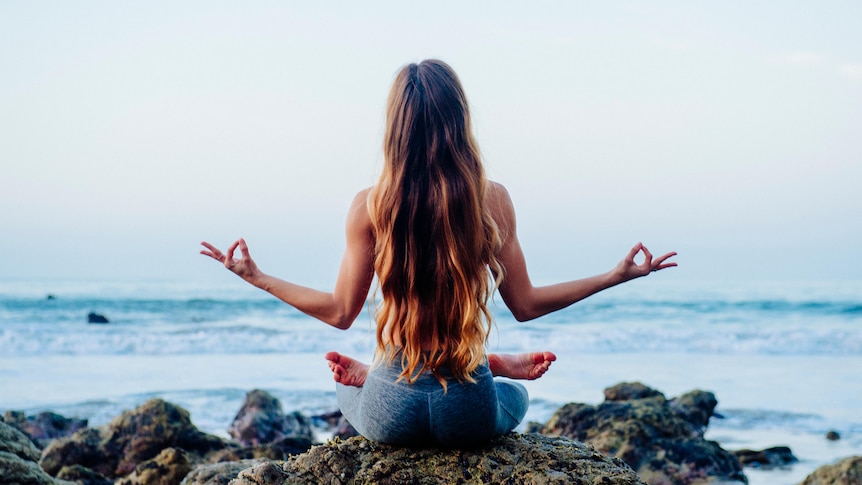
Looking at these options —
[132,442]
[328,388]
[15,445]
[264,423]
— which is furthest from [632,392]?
[328,388]

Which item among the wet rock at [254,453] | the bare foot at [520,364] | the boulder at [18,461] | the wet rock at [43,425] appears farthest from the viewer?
the wet rock at [43,425]

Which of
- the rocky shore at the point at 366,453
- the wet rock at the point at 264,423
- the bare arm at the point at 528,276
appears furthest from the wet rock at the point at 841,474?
the wet rock at the point at 264,423

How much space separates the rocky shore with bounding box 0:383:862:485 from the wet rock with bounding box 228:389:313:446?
13 mm

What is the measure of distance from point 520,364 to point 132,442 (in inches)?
187

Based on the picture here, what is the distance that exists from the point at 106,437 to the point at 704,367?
524 inches

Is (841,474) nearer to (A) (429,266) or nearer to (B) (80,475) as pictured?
(A) (429,266)

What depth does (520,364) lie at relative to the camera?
3.65m

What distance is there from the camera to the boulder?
420cm

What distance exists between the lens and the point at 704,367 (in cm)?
1703

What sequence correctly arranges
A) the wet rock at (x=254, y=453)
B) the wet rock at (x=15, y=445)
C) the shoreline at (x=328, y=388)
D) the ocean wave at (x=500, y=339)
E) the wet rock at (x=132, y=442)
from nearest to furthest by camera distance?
the wet rock at (x=15, y=445), the wet rock at (x=254, y=453), the wet rock at (x=132, y=442), the shoreline at (x=328, y=388), the ocean wave at (x=500, y=339)

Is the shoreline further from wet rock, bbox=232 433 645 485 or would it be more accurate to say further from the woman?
the woman

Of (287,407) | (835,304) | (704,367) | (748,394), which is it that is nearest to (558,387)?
(748,394)

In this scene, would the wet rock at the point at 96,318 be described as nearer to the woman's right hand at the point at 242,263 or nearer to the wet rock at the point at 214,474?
the wet rock at the point at 214,474

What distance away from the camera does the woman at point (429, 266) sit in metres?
3.21
